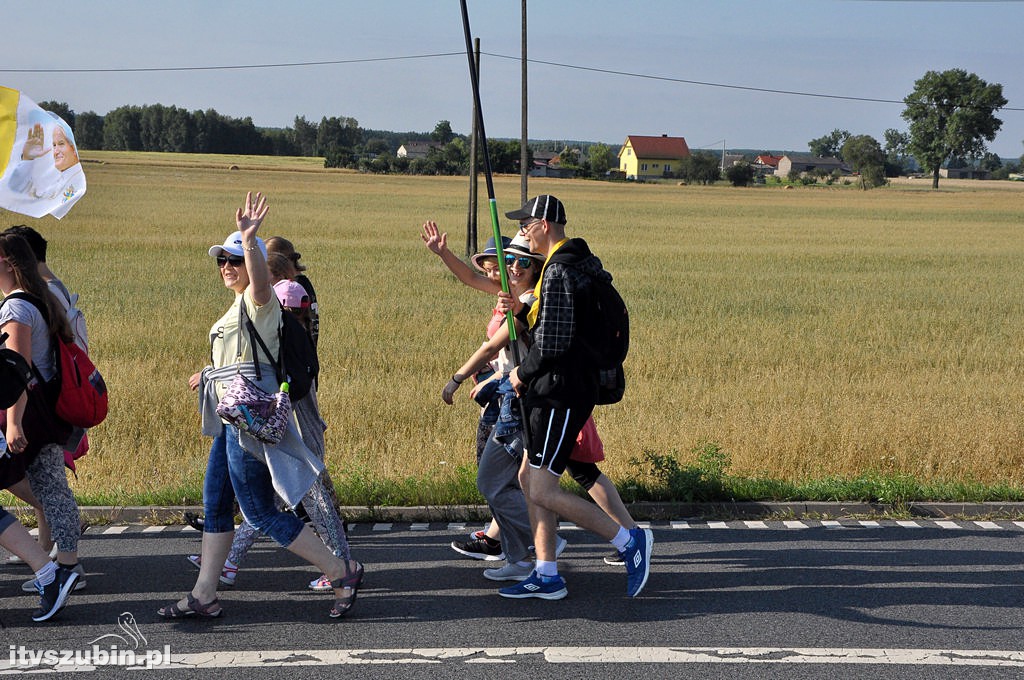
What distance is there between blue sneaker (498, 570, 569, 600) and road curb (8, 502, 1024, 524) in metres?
1.40

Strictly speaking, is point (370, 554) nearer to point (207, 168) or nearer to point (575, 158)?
point (207, 168)

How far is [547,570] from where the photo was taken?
489 cm

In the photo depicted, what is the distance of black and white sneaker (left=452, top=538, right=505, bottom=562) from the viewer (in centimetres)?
559

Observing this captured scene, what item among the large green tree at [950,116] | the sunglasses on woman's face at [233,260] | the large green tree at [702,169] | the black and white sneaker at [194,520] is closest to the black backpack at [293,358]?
the sunglasses on woman's face at [233,260]

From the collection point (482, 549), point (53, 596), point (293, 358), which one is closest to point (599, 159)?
point (482, 549)

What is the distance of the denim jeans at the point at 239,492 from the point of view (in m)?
4.54

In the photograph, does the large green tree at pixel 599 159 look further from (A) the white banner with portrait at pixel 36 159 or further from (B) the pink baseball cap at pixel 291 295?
(A) the white banner with portrait at pixel 36 159

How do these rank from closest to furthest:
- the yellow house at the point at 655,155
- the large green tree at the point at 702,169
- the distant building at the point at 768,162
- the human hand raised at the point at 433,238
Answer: the human hand raised at the point at 433,238 < the large green tree at the point at 702,169 < the yellow house at the point at 655,155 < the distant building at the point at 768,162

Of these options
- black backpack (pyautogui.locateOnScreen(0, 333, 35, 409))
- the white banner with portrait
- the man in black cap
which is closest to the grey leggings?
black backpack (pyautogui.locateOnScreen(0, 333, 35, 409))

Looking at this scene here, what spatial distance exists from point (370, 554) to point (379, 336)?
9172 millimetres

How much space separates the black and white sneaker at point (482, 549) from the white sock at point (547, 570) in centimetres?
69

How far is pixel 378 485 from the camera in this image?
6633 millimetres

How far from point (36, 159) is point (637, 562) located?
3.18 meters

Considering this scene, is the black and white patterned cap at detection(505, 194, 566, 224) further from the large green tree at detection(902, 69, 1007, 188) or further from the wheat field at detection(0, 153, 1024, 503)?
the large green tree at detection(902, 69, 1007, 188)
